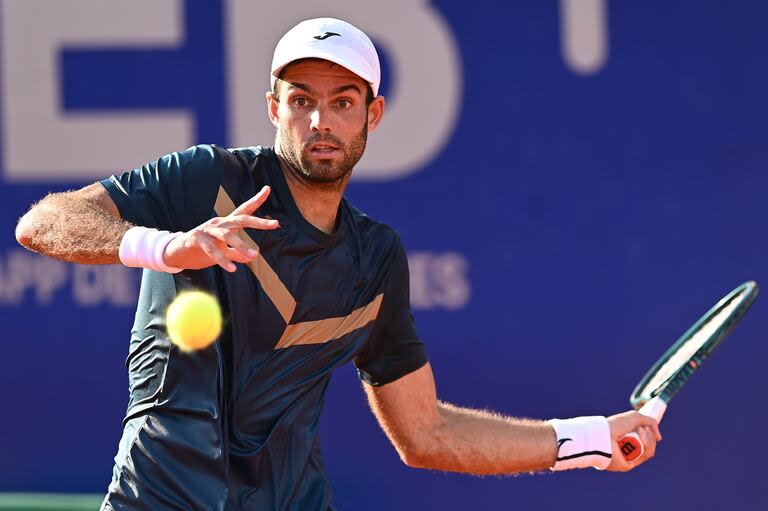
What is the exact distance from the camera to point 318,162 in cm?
338

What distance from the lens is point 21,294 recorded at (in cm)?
590

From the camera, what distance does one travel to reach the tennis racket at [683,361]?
3959 millimetres

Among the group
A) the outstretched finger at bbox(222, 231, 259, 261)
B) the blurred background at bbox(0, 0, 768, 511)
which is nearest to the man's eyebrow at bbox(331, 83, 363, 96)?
the outstretched finger at bbox(222, 231, 259, 261)

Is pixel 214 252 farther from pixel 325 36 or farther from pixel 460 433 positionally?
pixel 460 433

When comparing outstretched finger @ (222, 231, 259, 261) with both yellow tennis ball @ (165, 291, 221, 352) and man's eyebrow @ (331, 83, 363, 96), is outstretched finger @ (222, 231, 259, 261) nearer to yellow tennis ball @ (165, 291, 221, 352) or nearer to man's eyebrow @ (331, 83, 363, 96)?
yellow tennis ball @ (165, 291, 221, 352)

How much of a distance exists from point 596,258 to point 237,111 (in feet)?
5.48

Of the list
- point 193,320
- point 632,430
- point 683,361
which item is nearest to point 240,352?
point 193,320

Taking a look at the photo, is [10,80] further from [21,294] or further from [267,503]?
[267,503]

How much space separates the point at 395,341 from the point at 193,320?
0.75 m

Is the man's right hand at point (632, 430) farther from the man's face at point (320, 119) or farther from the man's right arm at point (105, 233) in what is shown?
the man's right arm at point (105, 233)

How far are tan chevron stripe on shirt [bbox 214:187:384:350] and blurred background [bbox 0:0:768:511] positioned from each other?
228cm

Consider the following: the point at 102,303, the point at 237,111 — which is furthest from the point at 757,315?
the point at 102,303

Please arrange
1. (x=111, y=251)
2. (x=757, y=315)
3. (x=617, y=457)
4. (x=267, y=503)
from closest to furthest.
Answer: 1. (x=111, y=251)
2. (x=267, y=503)
3. (x=617, y=457)
4. (x=757, y=315)

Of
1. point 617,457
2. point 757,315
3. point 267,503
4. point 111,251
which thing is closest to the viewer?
point 111,251
